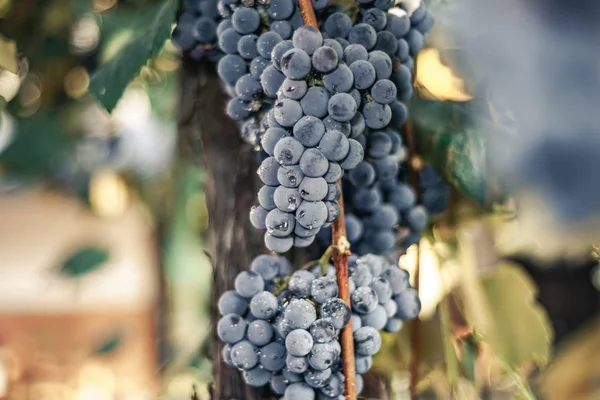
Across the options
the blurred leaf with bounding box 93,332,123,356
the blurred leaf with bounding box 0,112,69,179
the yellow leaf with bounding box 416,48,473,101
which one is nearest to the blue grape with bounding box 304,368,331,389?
the yellow leaf with bounding box 416,48,473,101

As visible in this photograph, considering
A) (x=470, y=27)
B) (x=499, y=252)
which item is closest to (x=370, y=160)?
(x=470, y=27)

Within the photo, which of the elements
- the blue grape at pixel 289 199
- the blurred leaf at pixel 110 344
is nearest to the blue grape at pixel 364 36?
the blue grape at pixel 289 199

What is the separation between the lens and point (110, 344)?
1.09 metres

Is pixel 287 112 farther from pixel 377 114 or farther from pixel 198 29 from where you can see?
pixel 198 29

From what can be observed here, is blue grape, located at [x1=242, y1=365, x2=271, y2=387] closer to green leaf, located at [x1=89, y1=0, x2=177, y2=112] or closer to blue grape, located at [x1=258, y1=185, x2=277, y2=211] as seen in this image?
blue grape, located at [x1=258, y1=185, x2=277, y2=211]

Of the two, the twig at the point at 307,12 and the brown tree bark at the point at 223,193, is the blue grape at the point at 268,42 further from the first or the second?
the brown tree bark at the point at 223,193

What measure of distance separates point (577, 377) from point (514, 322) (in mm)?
307

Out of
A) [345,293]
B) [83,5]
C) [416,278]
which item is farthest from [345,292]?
[83,5]

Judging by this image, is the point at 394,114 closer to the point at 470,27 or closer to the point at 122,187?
the point at 470,27

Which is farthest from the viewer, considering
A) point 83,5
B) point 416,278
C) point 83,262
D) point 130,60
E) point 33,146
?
point 83,262

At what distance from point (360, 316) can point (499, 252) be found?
37 centimetres

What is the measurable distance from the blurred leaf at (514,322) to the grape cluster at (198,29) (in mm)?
364

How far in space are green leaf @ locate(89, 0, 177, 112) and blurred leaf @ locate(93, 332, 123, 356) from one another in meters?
0.79

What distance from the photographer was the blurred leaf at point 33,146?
2.72 ft
